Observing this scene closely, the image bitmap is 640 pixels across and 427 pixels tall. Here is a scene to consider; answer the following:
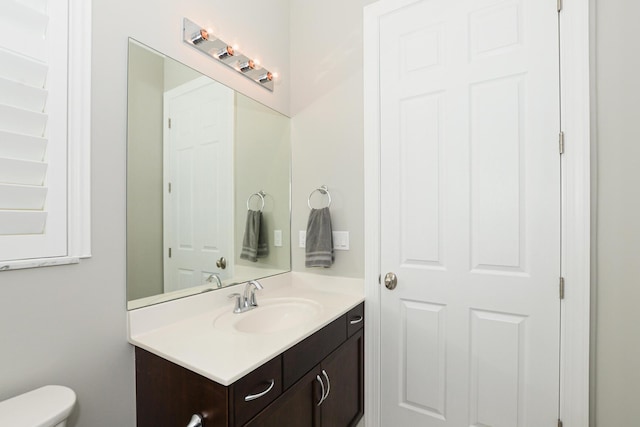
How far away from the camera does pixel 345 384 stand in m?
1.48

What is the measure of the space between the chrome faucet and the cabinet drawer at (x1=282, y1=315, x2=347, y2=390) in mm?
373

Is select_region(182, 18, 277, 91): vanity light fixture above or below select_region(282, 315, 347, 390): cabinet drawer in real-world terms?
above

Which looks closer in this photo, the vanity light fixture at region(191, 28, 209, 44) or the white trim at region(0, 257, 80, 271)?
the white trim at region(0, 257, 80, 271)

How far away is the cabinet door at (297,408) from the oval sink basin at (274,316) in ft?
0.85

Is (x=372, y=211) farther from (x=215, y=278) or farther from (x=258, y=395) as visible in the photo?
(x=258, y=395)

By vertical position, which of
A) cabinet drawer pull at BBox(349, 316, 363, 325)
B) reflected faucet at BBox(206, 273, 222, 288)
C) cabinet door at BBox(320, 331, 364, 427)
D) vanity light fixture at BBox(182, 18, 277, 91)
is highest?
vanity light fixture at BBox(182, 18, 277, 91)

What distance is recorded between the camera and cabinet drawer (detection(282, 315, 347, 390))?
1062mm

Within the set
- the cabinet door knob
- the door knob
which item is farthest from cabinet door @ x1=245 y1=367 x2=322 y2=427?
the door knob

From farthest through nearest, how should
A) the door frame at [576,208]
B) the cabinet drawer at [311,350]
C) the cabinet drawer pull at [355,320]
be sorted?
the cabinet drawer pull at [355,320] → the door frame at [576,208] → the cabinet drawer at [311,350]

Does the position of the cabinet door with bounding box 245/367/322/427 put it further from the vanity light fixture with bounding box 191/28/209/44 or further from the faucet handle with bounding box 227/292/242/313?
the vanity light fixture with bounding box 191/28/209/44

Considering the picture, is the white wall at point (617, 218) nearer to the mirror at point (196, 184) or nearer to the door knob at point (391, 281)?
the door knob at point (391, 281)

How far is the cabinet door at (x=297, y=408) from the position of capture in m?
0.97

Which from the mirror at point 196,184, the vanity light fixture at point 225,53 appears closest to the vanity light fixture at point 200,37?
the vanity light fixture at point 225,53

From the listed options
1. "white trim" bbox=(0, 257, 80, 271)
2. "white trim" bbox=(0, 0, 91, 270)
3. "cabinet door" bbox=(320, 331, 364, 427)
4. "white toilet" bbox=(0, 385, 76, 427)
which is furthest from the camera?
"cabinet door" bbox=(320, 331, 364, 427)
